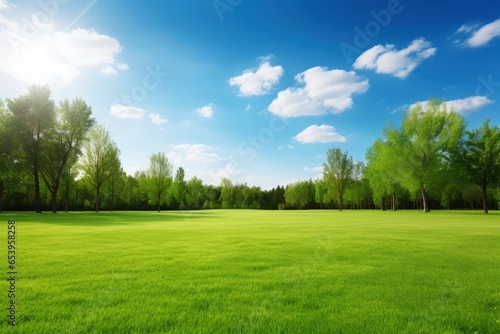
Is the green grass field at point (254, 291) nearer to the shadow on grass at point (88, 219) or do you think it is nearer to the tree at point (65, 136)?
the shadow on grass at point (88, 219)

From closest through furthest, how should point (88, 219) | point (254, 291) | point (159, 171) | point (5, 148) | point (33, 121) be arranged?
point (254, 291), point (88, 219), point (5, 148), point (33, 121), point (159, 171)

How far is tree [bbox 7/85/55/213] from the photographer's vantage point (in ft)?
134

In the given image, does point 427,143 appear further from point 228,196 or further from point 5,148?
point 228,196

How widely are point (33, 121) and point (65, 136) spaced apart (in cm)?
526

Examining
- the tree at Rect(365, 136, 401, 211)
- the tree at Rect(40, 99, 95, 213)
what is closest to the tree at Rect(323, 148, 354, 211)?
the tree at Rect(365, 136, 401, 211)

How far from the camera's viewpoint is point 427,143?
51.1 metres

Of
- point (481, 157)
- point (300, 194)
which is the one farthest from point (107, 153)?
point (300, 194)

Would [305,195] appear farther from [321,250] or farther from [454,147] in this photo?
[321,250]

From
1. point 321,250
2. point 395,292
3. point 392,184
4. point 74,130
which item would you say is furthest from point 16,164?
point 392,184

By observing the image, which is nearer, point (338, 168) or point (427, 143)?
point (427, 143)

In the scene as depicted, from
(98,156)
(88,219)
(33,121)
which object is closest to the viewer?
(88,219)

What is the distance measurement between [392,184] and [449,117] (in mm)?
18553

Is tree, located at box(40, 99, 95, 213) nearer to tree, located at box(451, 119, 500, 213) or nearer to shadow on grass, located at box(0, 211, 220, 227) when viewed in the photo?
shadow on grass, located at box(0, 211, 220, 227)

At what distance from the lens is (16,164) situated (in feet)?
136
